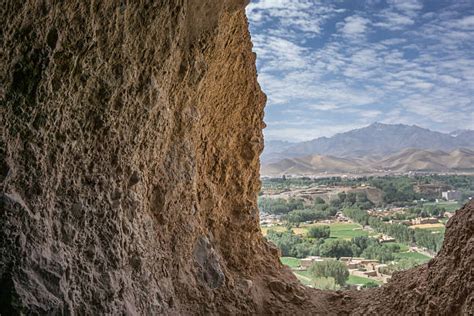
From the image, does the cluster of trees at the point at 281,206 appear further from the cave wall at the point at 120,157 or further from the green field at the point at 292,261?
the cave wall at the point at 120,157

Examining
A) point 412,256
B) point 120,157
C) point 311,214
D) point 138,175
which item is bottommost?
point 412,256

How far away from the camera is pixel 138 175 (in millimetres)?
5438

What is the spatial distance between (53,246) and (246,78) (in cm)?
593

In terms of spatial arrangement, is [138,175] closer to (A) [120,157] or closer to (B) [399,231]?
(A) [120,157]

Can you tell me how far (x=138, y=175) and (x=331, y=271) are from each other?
12880mm

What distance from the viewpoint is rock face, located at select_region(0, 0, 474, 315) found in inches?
147

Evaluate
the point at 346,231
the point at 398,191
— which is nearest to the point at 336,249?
the point at 346,231

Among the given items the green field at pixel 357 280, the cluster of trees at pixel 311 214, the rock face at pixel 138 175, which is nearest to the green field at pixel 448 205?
the cluster of trees at pixel 311 214

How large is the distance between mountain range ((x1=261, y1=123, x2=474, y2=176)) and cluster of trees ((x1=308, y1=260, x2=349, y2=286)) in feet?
15.5

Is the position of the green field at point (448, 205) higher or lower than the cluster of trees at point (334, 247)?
higher

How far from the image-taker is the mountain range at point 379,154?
148ft

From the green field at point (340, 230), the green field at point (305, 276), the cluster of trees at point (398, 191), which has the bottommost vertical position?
the green field at point (305, 276)

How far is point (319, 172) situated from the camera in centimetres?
5350

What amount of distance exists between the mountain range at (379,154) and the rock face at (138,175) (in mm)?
9278
